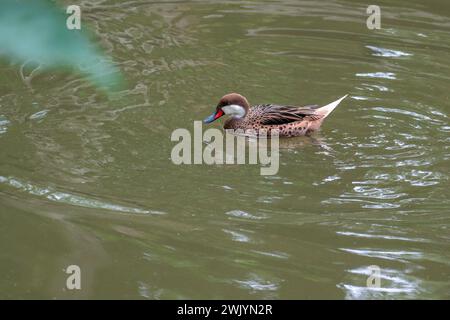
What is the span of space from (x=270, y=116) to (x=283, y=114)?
0.42 ft

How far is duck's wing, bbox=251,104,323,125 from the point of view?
8.03m

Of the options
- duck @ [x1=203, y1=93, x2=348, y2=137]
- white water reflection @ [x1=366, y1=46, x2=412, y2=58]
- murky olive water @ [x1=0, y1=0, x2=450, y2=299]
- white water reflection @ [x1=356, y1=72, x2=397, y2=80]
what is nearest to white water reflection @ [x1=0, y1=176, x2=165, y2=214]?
murky olive water @ [x1=0, y1=0, x2=450, y2=299]

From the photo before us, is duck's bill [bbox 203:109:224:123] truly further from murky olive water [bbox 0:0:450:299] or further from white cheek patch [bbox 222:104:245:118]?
murky olive water [bbox 0:0:450:299]

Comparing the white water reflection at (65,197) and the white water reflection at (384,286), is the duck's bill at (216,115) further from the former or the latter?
the white water reflection at (384,286)

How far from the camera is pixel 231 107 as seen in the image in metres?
8.15

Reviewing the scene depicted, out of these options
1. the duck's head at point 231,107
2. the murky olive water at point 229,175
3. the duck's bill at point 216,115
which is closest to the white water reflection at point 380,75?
the murky olive water at point 229,175

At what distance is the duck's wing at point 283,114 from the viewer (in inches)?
316

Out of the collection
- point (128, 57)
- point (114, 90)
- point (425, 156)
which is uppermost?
point (128, 57)

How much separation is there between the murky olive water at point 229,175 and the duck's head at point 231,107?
0.31m

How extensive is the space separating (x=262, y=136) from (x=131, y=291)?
3385mm

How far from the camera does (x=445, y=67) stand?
9.48m
